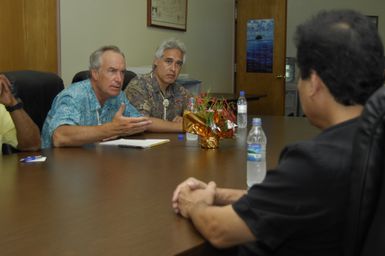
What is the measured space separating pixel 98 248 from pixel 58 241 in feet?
0.33

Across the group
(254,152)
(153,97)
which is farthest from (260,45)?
(254,152)

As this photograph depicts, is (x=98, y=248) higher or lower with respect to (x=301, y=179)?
lower

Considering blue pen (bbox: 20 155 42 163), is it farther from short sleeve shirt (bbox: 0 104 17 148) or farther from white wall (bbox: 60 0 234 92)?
white wall (bbox: 60 0 234 92)

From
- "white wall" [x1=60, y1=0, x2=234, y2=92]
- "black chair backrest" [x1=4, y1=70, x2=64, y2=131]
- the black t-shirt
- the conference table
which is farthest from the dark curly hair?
"white wall" [x1=60, y1=0, x2=234, y2=92]

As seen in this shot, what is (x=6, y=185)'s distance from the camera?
157 cm

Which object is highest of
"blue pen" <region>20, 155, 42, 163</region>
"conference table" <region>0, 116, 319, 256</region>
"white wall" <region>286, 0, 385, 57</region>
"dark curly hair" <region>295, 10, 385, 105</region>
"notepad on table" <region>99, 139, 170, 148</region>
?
"white wall" <region>286, 0, 385, 57</region>

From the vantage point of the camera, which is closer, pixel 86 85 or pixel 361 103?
pixel 361 103

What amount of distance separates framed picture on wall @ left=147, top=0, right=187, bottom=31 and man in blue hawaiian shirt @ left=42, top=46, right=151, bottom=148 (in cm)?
218

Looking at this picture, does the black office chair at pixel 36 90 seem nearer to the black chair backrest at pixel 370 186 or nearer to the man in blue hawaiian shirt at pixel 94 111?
the man in blue hawaiian shirt at pixel 94 111

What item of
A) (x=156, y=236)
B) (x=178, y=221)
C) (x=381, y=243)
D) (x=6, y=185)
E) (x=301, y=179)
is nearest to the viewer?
(x=381, y=243)

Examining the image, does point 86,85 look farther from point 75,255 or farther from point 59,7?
point 75,255

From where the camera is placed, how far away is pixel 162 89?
3.44m

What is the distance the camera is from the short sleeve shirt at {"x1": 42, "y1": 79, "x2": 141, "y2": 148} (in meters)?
2.45

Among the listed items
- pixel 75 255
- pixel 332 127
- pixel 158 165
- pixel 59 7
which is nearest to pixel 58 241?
pixel 75 255
